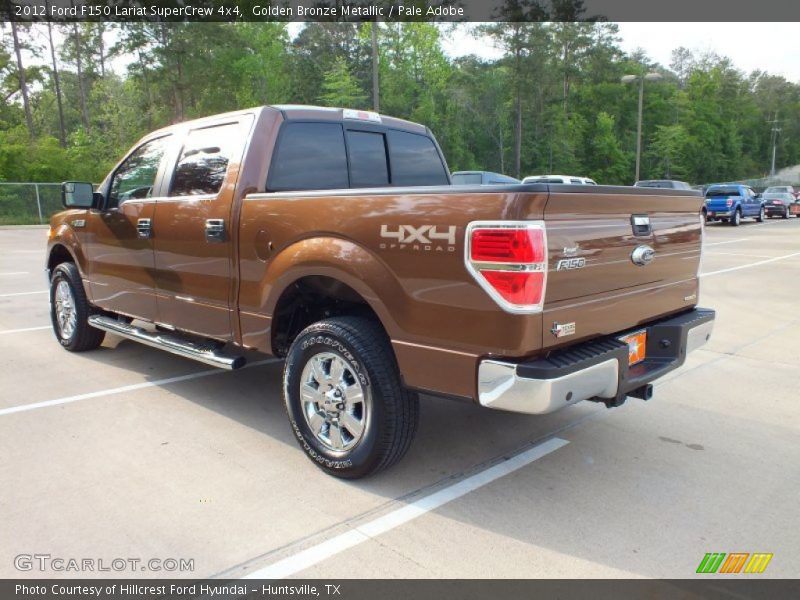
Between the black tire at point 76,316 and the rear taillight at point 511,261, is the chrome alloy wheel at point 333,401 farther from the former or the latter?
the black tire at point 76,316

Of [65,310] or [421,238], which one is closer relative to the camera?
[421,238]

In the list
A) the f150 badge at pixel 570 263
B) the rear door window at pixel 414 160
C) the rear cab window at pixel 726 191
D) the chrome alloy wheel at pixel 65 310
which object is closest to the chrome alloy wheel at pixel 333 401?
the f150 badge at pixel 570 263

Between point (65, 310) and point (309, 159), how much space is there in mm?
3530

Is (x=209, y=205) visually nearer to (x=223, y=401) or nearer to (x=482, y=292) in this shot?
(x=223, y=401)

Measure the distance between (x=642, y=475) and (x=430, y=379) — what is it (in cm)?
149

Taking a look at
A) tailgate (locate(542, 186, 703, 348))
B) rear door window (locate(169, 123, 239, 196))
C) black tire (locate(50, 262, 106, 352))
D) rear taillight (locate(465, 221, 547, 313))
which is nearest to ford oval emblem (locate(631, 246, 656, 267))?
tailgate (locate(542, 186, 703, 348))

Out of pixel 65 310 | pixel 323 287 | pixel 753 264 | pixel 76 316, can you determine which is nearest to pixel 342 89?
pixel 753 264

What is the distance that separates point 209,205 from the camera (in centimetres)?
416

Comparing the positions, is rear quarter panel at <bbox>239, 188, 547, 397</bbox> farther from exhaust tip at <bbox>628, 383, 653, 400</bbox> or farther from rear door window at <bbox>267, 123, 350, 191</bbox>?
exhaust tip at <bbox>628, 383, 653, 400</bbox>

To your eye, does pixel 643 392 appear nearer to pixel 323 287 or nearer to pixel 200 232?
pixel 323 287

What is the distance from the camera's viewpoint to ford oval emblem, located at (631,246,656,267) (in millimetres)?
3373

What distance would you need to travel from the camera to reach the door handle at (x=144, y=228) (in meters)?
4.73

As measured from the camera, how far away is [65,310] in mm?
6227

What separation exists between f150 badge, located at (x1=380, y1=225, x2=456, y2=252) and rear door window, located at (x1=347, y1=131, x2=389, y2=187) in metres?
1.56
